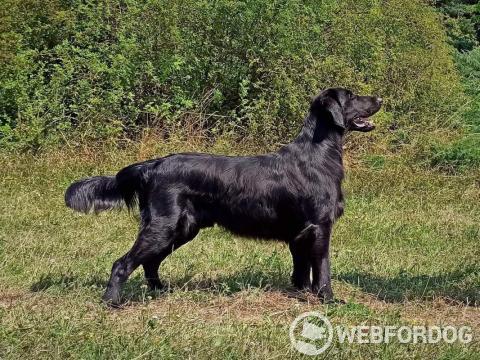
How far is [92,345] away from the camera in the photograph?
4898 millimetres

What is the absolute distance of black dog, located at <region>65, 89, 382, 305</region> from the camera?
674cm

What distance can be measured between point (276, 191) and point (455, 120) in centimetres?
1118

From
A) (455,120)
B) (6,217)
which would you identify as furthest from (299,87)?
(6,217)

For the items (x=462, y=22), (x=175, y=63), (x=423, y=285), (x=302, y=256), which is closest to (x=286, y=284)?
(x=302, y=256)

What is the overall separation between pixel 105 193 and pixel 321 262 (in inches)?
80.6

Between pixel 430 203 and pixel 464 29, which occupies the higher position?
pixel 464 29

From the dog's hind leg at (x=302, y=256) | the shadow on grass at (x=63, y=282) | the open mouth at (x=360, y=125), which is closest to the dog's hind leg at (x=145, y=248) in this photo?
the shadow on grass at (x=63, y=282)

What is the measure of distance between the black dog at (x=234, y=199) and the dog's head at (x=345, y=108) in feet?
0.94

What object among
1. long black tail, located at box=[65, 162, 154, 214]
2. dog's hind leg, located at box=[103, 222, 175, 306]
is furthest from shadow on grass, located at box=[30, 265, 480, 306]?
long black tail, located at box=[65, 162, 154, 214]

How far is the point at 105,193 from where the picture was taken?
701 cm

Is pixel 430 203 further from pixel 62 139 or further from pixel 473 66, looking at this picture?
pixel 473 66

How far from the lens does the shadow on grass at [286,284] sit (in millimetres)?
6814

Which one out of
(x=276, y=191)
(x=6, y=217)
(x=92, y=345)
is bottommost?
(x=6, y=217)

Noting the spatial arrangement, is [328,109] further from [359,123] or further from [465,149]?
[465,149]
